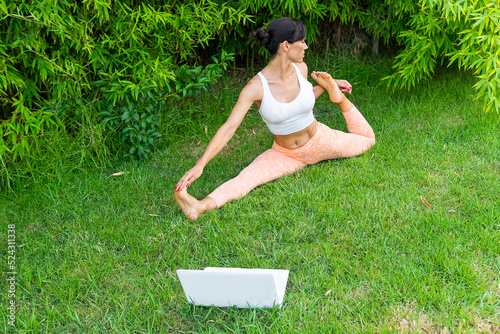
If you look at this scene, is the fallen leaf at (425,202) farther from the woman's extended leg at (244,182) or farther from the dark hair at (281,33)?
the dark hair at (281,33)

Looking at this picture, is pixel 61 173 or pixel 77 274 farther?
pixel 61 173

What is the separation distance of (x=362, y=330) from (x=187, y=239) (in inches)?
49.2

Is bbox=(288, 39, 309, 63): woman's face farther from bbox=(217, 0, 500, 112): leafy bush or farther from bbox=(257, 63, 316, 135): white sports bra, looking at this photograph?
bbox=(217, 0, 500, 112): leafy bush

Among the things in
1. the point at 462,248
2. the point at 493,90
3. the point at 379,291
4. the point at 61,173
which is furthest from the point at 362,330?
the point at 61,173

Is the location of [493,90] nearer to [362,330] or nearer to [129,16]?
[362,330]

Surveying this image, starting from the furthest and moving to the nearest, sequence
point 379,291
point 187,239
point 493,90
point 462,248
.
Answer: point 493,90 < point 187,239 < point 462,248 < point 379,291

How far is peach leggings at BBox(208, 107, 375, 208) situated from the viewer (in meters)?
3.44

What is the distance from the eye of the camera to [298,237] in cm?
295

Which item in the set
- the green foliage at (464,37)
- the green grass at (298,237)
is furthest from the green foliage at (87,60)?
the green foliage at (464,37)

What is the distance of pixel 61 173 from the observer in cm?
386

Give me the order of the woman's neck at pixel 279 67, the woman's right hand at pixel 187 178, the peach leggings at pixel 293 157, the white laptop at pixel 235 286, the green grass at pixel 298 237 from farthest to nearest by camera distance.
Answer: the peach leggings at pixel 293 157
the woman's neck at pixel 279 67
the woman's right hand at pixel 187 178
the green grass at pixel 298 237
the white laptop at pixel 235 286

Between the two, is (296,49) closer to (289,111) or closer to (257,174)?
(289,111)

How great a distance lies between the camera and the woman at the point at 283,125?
3184 millimetres

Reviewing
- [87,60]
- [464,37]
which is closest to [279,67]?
[464,37]
